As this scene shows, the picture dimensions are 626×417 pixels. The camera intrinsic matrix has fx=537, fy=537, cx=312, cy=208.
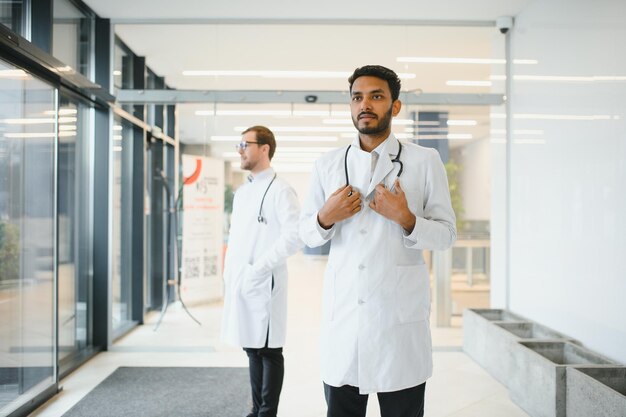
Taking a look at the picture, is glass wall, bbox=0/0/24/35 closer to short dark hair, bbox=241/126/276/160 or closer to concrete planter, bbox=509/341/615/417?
short dark hair, bbox=241/126/276/160

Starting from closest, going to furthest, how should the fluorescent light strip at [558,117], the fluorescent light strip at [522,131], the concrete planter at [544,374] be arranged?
the concrete planter at [544,374] → the fluorescent light strip at [558,117] → the fluorescent light strip at [522,131]

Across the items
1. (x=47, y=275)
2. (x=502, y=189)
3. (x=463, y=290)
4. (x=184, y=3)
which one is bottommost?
(x=463, y=290)

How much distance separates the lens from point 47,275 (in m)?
3.52

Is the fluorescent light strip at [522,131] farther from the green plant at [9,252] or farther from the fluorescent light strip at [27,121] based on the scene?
the green plant at [9,252]

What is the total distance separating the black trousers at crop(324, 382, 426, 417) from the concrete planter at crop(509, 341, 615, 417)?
1.55 metres

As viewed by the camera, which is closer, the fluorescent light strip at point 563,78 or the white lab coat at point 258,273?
the white lab coat at point 258,273

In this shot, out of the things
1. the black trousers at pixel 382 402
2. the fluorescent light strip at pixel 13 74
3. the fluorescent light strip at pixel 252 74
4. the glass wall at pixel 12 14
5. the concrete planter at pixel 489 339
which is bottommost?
the concrete planter at pixel 489 339

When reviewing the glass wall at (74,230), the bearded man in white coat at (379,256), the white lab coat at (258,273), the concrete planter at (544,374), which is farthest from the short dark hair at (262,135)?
the concrete planter at (544,374)

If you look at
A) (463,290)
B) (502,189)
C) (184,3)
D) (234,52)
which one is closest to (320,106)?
(234,52)

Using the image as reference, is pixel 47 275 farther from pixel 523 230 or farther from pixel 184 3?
pixel 523 230

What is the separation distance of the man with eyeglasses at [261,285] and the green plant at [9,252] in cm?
127

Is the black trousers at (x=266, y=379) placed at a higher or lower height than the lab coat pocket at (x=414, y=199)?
lower

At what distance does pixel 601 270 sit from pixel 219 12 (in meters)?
3.66

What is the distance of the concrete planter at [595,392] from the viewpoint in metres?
2.43
